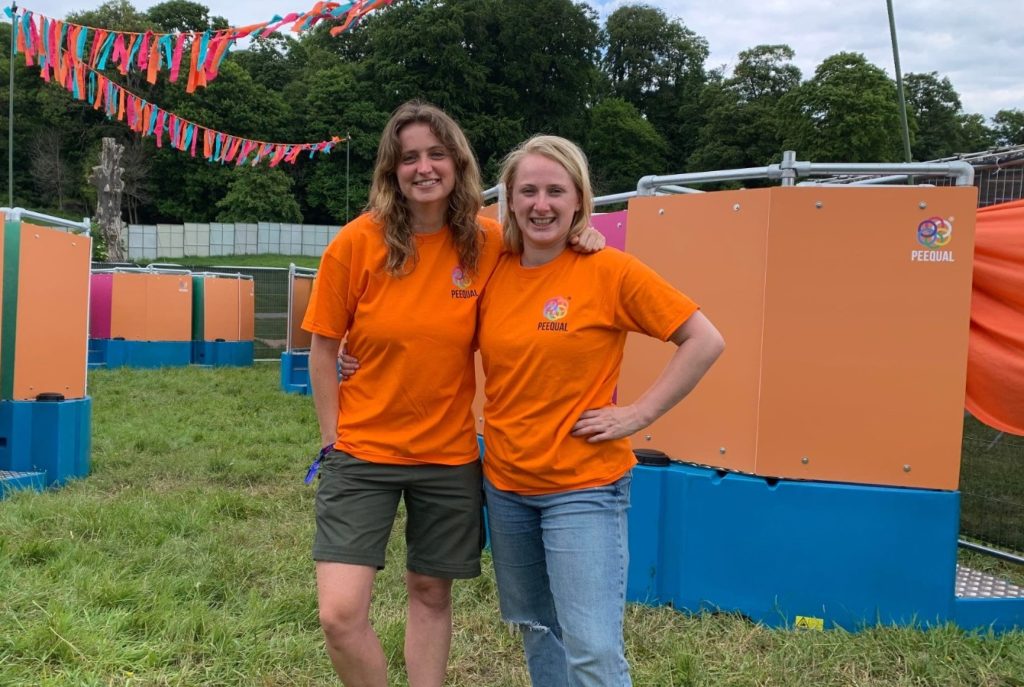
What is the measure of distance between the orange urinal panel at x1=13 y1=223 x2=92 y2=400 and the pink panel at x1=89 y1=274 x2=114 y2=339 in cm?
1000

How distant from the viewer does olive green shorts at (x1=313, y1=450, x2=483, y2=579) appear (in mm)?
2297

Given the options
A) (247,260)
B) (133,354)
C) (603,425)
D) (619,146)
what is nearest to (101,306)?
(133,354)

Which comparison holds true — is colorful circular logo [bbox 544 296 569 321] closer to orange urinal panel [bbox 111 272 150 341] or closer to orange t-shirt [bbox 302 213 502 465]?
orange t-shirt [bbox 302 213 502 465]

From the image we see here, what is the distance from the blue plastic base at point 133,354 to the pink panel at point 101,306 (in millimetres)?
211

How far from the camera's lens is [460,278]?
237 cm

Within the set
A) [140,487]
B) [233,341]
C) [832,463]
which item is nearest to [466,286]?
[832,463]

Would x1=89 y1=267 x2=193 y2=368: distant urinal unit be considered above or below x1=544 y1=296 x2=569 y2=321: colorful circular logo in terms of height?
below

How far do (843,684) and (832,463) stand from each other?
2.90ft

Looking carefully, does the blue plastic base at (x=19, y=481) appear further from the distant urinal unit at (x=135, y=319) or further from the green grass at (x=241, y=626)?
the distant urinal unit at (x=135, y=319)

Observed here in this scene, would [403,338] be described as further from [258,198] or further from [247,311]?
[258,198]

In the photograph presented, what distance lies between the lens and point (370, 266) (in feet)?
7.74

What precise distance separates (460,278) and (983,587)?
2.95m

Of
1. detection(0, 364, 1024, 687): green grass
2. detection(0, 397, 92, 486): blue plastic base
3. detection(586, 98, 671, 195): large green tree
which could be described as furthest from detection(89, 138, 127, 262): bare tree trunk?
detection(586, 98, 671, 195): large green tree

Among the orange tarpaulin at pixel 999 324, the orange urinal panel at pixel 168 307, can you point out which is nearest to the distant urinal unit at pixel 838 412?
the orange tarpaulin at pixel 999 324
